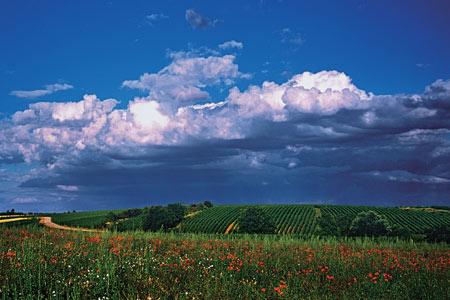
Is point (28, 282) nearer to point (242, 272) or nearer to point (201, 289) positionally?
point (201, 289)

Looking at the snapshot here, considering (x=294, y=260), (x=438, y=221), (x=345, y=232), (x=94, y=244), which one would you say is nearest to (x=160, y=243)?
(x=94, y=244)

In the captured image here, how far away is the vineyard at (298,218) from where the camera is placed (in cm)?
5553

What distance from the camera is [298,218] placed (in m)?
61.0

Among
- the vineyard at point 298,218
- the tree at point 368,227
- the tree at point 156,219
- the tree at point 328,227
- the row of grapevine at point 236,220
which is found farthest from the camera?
the vineyard at point 298,218

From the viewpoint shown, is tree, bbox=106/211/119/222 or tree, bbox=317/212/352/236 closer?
tree, bbox=317/212/352/236

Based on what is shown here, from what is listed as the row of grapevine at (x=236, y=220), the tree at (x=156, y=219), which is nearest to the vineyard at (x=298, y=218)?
the row of grapevine at (x=236, y=220)

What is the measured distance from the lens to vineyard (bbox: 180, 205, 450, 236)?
55531 millimetres

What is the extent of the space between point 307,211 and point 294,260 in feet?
174

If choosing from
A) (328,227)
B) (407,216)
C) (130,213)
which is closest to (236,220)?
(328,227)

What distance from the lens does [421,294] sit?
34.6 ft

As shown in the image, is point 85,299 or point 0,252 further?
point 0,252

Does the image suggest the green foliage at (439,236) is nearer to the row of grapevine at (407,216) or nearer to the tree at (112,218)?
the row of grapevine at (407,216)

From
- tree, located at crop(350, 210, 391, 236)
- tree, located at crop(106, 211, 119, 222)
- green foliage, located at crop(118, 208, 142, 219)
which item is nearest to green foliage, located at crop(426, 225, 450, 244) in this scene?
tree, located at crop(350, 210, 391, 236)

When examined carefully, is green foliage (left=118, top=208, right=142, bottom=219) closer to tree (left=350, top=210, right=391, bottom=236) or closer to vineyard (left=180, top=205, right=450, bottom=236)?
vineyard (left=180, top=205, right=450, bottom=236)
